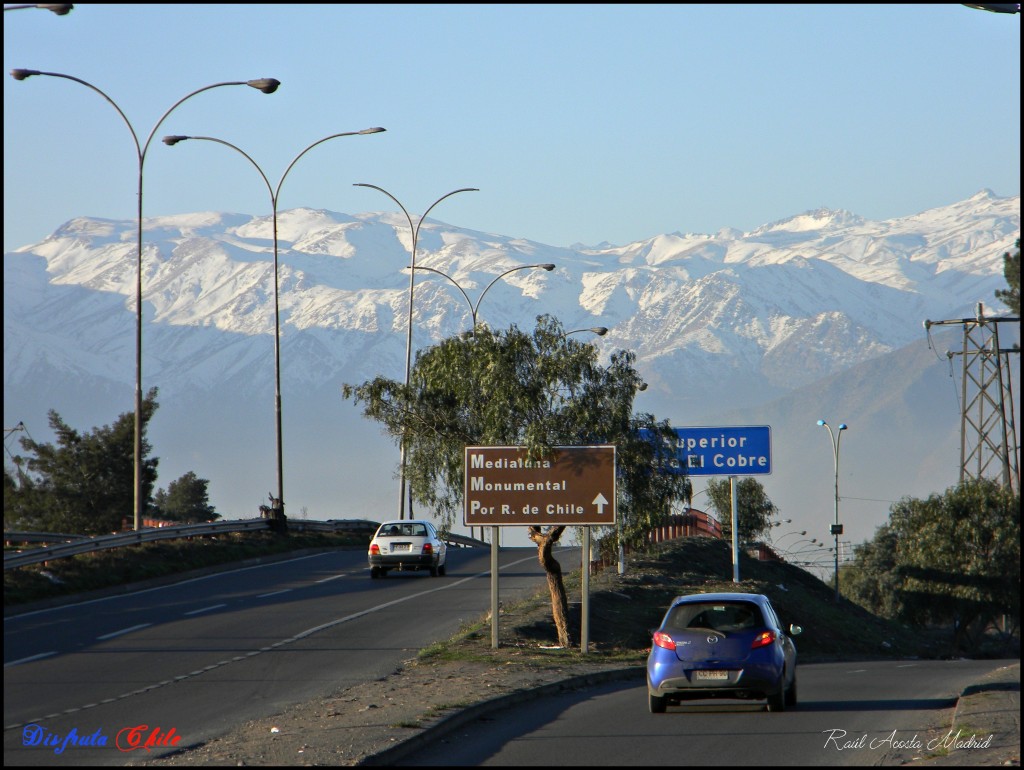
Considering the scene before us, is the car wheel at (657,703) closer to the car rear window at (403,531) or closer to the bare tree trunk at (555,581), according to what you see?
the bare tree trunk at (555,581)

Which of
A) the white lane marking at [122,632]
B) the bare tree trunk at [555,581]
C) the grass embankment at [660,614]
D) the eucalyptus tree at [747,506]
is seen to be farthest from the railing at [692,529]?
the white lane marking at [122,632]

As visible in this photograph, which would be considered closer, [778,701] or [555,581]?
[778,701]

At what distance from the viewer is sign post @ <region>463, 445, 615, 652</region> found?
22.8 m

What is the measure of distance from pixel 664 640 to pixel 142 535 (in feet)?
77.5

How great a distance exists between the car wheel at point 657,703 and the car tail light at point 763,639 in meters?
1.24

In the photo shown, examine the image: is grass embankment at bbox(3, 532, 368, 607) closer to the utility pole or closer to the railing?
the railing

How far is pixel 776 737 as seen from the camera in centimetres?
1420

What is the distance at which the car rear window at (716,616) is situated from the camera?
16484mm

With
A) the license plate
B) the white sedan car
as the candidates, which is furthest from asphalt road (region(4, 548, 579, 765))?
the license plate

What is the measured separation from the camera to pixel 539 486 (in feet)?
75.5

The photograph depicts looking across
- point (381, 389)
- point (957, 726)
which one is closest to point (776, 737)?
point (957, 726)

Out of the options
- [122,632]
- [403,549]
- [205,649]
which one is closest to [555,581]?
[205,649]

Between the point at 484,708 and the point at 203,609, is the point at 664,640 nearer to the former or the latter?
the point at 484,708

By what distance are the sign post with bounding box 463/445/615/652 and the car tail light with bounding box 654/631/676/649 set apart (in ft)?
19.7
